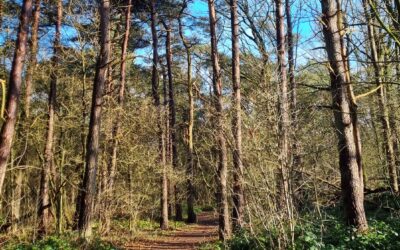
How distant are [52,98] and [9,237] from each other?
4279 millimetres

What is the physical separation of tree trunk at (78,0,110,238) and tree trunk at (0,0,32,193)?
2.50 m

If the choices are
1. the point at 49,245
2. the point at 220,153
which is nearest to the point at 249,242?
the point at 220,153

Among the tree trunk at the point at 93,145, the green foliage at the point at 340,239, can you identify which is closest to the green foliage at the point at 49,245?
the tree trunk at the point at 93,145

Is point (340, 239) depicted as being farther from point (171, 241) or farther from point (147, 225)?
point (147, 225)

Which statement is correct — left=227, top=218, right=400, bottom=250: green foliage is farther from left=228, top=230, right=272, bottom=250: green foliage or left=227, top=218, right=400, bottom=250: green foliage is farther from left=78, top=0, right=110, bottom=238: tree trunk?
left=78, top=0, right=110, bottom=238: tree trunk

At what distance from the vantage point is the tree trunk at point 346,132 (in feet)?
24.4

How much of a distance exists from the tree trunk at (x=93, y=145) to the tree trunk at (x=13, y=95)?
2499mm

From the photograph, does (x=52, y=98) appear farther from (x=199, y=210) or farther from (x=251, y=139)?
(x=199, y=210)

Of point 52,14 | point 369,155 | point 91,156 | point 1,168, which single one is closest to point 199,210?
point 369,155

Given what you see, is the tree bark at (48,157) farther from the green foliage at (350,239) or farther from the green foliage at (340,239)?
the green foliage at (350,239)

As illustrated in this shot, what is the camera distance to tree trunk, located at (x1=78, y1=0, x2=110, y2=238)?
9.70 m

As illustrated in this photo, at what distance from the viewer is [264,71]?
633 cm

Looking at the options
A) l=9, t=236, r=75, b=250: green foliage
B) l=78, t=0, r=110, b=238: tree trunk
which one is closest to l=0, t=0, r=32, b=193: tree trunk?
l=9, t=236, r=75, b=250: green foliage

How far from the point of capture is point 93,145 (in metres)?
10.0
